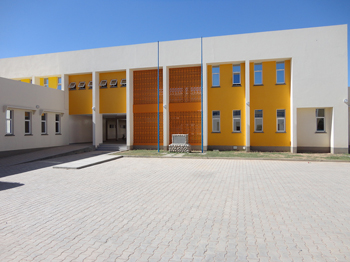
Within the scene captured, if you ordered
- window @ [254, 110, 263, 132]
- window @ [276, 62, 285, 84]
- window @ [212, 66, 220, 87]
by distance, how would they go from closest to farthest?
window @ [276, 62, 285, 84] < window @ [254, 110, 263, 132] < window @ [212, 66, 220, 87]

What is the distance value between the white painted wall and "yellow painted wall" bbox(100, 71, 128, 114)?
3.60 m

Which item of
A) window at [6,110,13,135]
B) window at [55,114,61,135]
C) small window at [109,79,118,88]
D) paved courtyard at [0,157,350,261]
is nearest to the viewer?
paved courtyard at [0,157,350,261]

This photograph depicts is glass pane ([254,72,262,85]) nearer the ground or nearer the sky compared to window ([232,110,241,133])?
nearer the sky

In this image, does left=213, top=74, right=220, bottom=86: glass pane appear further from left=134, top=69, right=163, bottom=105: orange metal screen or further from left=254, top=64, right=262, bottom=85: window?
left=134, top=69, right=163, bottom=105: orange metal screen

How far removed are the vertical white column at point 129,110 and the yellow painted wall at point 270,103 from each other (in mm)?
9747

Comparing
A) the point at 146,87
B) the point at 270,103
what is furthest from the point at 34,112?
the point at 270,103

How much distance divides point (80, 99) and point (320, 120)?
19797 mm

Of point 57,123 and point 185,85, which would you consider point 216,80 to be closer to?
point 185,85

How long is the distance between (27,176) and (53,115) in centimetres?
1236

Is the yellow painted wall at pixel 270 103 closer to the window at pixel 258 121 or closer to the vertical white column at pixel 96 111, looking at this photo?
the window at pixel 258 121

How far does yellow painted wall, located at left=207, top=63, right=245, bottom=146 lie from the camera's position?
19672 millimetres

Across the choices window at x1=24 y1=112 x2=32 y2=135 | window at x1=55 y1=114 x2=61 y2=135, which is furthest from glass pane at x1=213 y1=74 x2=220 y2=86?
window at x1=24 y1=112 x2=32 y2=135

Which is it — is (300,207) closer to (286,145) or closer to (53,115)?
(286,145)


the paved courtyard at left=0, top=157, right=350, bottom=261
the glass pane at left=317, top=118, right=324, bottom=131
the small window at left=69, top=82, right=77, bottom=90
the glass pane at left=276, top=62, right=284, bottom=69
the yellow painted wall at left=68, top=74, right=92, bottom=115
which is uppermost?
the glass pane at left=276, top=62, right=284, bottom=69
